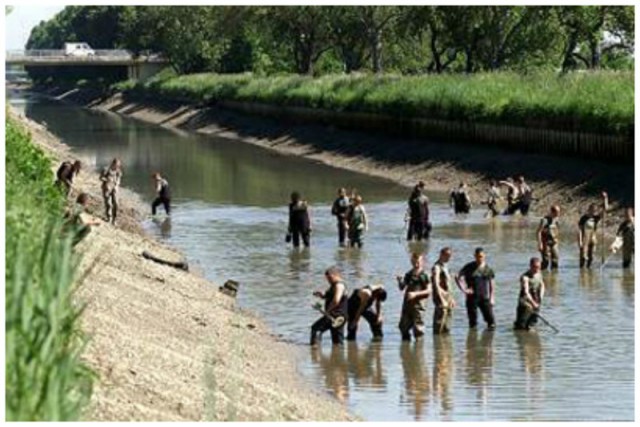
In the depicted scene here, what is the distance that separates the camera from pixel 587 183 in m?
47.7

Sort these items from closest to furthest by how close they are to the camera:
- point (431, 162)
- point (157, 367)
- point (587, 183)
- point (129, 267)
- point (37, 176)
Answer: point (157, 367) → point (37, 176) → point (129, 267) → point (587, 183) → point (431, 162)

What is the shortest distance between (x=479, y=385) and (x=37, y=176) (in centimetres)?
765

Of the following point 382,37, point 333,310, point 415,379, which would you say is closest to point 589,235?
point 333,310

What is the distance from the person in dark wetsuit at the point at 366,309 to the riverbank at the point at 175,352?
34.0 inches

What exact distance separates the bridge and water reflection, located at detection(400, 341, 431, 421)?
12533 centimetres

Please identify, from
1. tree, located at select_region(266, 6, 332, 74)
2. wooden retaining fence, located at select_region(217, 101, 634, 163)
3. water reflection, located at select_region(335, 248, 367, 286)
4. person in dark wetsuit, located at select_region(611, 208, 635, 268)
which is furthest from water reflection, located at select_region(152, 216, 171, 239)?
tree, located at select_region(266, 6, 332, 74)

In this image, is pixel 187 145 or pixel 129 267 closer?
pixel 129 267

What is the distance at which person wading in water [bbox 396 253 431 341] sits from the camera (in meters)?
24.5

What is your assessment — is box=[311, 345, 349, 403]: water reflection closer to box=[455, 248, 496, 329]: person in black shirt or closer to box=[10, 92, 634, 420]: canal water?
box=[10, 92, 634, 420]: canal water

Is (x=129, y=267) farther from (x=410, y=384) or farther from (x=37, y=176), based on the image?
(x=410, y=384)

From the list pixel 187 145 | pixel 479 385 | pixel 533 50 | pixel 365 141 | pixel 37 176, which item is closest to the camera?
pixel 479 385

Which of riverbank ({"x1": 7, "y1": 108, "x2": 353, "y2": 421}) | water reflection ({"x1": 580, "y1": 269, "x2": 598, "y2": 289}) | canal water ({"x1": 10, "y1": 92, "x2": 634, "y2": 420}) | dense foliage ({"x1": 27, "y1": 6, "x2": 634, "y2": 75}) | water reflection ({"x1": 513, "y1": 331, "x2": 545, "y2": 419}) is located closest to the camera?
riverbank ({"x1": 7, "y1": 108, "x2": 353, "y2": 421})

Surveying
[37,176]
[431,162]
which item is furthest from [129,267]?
[431,162]

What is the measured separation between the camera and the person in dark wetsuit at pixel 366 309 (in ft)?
80.3
